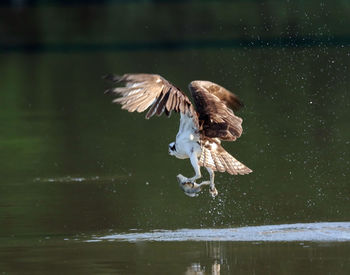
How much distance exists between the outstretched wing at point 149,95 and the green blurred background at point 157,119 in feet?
3.92

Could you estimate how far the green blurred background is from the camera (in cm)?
1237

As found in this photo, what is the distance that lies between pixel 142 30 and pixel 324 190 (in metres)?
28.9

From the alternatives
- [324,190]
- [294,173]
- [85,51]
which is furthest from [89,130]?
[85,51]

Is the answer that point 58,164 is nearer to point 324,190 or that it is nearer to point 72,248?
point 324,190

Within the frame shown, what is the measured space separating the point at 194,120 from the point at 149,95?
721mm

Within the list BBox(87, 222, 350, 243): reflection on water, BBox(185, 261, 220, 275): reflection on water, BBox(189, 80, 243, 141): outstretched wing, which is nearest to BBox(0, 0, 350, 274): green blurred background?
BBox(185, 261, 220, 275): reflection on water

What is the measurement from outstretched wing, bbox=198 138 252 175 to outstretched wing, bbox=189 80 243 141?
0.10 meters

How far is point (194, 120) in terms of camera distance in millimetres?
10742

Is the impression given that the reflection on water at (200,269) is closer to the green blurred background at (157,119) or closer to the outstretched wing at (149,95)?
the green blurred background at (157,119)

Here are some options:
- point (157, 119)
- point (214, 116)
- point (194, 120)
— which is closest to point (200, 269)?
point (194, 120)

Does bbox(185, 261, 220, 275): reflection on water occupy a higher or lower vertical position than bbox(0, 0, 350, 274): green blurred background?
lower

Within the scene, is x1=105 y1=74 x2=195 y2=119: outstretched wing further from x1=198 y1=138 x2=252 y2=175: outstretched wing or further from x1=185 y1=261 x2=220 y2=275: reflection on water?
x1=185 y1=261 x2=220 y2=275: reflection on water

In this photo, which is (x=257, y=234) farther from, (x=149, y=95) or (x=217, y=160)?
(x=149, y=95)

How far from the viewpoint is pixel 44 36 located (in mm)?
42625
